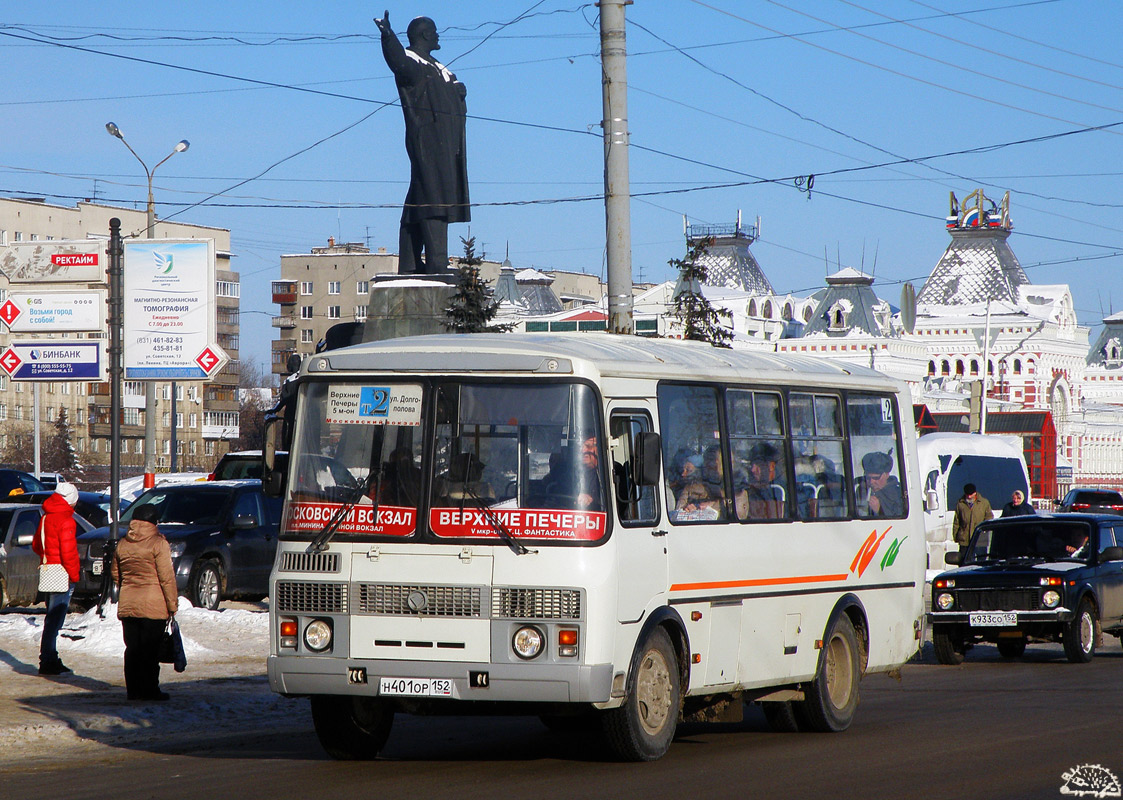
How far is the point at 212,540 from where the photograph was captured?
2058 centimetres

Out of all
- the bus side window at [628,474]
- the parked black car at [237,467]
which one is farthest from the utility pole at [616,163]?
the parked black car at [237,467]

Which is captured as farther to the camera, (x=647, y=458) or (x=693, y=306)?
(x=693, y=306)

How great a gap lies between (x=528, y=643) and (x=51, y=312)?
2414 cm

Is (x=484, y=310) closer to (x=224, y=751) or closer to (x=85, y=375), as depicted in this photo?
(x=85, y=375)

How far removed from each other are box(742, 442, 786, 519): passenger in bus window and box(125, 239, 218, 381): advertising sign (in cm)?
1637

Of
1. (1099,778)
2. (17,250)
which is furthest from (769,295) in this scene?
(1099,778)

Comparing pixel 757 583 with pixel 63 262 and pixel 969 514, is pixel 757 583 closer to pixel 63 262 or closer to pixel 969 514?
pixel 969 514

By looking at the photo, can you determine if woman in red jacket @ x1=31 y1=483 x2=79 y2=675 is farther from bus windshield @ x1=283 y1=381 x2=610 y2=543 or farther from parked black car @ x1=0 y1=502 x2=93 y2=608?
parked black car @ x1=0 y1=502 x2=93 y2=608

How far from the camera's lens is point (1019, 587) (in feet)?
58.1

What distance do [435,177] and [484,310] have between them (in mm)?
15217

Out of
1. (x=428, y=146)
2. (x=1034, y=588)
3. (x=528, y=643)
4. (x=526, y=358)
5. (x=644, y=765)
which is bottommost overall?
(x=644, y=765)

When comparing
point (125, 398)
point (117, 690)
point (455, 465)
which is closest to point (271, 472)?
point (455, 465)

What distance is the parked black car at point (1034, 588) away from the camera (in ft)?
57.8

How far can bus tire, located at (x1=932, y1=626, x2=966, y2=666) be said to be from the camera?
18172 millimetres
